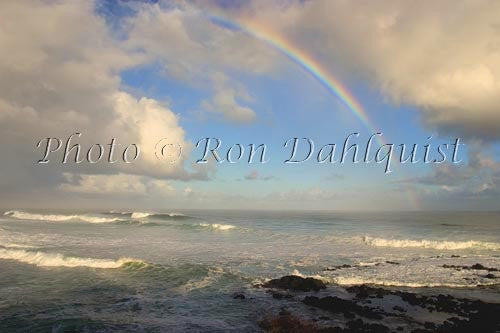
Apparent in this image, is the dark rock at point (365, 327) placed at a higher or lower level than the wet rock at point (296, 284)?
higher

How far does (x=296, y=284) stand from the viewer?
21.0 meters

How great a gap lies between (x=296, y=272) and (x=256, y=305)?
7.80 metres

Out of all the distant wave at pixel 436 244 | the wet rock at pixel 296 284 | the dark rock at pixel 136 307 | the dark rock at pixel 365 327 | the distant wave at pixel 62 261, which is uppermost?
the distant wave at pixel 436 244

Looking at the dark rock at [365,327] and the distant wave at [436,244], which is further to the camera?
the distant wave at [436,244]

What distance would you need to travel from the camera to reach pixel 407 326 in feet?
48.9

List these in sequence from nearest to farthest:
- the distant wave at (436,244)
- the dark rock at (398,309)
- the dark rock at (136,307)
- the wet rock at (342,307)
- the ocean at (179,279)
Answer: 1. the ocean at (179,279)
2. the wet rock at (342,307)
3. the dark rock at (398,309)
4. the dark rock at (136,307)
5. the distant wave at (436,244)

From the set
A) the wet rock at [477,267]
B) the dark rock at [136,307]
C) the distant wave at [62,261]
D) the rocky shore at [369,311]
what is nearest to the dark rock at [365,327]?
the rocky shore at [369,311]

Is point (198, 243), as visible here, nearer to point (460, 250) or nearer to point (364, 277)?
point (364, 277)

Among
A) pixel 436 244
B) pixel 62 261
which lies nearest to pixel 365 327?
pixel 62 261

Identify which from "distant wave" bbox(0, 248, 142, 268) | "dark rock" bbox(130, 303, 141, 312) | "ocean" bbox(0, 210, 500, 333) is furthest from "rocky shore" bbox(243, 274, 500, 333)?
"distant wave" bbox(0, 248, 142, 268)

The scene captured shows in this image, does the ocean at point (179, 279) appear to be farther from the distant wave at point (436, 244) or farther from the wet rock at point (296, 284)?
the distant wave at point (436, 244)

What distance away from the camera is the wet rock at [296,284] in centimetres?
2069

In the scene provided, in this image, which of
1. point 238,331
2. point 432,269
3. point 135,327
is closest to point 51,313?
point 135,327

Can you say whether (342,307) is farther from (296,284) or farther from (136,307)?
(136,307)
